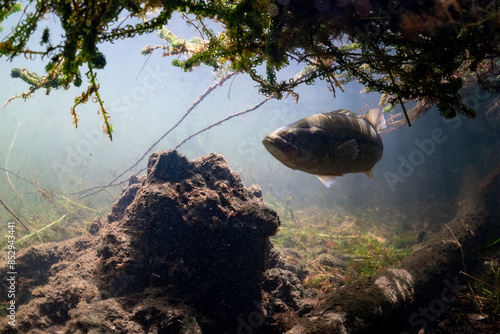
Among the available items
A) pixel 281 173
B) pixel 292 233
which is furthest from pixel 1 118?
pixel 292 233

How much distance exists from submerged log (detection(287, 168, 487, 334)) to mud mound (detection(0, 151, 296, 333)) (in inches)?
35.8

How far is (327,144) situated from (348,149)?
0.73 feet

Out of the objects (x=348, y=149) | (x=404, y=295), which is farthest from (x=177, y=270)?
(x=404, y=295)

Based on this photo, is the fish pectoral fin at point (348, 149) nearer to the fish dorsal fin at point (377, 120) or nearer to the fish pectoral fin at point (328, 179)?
the fish pectoral fin at point (328, 179)

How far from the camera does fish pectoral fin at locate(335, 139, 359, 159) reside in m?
2.43

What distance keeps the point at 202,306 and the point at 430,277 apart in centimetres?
371

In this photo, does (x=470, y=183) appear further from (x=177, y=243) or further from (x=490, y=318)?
(x=177, y=243)

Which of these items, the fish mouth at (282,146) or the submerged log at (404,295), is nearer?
the fish mouth at (282,146)

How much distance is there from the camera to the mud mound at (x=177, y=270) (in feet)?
9.09

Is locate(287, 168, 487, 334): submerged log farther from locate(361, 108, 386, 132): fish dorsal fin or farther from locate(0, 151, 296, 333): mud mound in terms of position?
locate(361, 108, 386, 132): fish dorsal fin

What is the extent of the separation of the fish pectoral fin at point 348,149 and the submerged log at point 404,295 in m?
1.79

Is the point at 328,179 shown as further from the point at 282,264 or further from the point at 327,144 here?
the point at 282,264

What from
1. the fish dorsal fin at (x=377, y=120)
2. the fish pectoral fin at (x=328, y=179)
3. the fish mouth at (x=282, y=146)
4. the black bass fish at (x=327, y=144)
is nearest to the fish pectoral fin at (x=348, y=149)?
the black bass fish at (x=327, y=144)

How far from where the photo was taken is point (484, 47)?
98.0 inches
